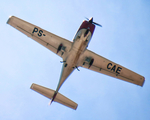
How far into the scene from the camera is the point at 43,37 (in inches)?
848

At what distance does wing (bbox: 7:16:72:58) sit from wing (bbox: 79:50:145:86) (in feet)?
9.19

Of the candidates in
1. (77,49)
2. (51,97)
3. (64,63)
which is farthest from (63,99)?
(77,49)

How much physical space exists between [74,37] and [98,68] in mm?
5749

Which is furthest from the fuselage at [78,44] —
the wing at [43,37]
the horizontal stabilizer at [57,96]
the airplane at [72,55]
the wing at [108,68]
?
the horizontal stabilizer at [57,96]

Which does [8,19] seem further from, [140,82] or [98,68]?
[140,82]

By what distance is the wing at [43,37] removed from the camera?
66.5 ft

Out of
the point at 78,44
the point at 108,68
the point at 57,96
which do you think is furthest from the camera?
the point at 57,96

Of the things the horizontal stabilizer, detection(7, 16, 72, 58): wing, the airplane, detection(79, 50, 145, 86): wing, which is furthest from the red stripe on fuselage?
the horizontal stabilizer

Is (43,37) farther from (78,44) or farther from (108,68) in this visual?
(108,68)

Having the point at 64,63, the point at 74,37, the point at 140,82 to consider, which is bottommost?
the point at 64,63

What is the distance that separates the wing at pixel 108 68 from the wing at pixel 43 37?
2802 mm

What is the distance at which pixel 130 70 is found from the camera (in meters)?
23.1

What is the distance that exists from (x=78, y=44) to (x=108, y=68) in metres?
5.94

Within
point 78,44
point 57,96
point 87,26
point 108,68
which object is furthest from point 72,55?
point 57,96
